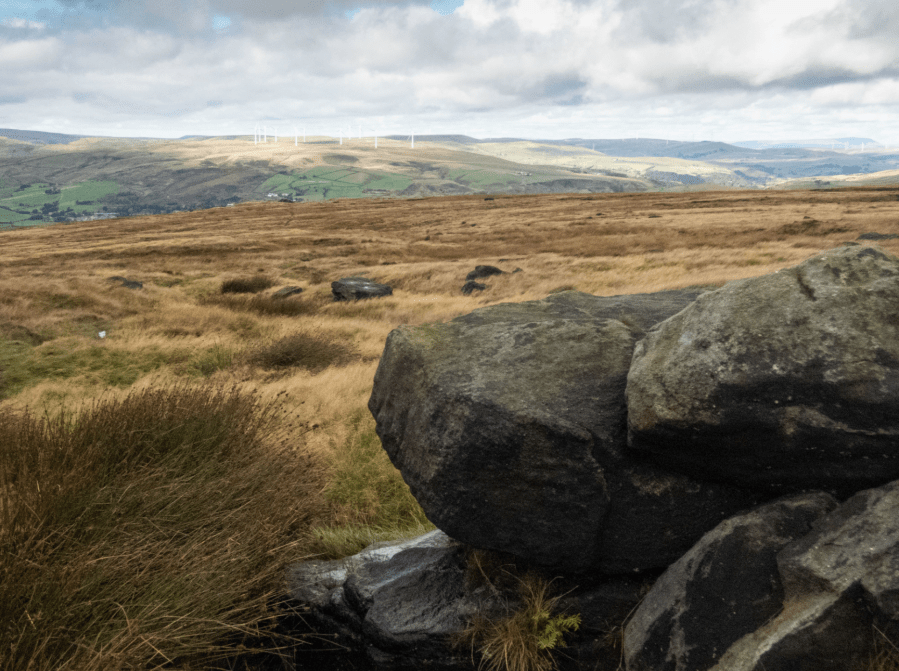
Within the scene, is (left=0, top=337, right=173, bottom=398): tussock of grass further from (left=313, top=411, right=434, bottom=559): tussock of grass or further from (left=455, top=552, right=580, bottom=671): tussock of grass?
(left=455, top=552, right=580, bottom=671): tussock of grass

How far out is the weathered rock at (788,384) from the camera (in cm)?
365

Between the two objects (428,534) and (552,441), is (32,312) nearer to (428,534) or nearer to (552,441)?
(428,534)

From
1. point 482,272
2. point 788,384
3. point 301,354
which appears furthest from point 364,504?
point 482,272

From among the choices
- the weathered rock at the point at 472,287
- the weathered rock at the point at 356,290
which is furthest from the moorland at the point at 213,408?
the weathered rock at the point at 356,290

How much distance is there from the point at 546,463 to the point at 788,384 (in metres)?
1.78

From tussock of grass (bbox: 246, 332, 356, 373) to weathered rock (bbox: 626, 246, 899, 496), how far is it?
14.1 m

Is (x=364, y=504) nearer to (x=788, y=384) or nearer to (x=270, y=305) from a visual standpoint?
(x=788, y=384)

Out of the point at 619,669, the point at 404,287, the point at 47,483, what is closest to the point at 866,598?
the point at 619,669

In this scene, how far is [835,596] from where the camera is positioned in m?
3.21

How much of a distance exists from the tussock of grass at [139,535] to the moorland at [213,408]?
2 cm

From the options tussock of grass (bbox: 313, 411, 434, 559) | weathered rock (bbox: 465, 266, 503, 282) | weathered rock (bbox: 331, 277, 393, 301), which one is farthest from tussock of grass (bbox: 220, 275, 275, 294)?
tussock of grass (bbox: 313, 411, 434, 559)

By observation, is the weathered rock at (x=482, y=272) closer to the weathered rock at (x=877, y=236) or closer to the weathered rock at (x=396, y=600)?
the weathered rock at (x=877, y=236)

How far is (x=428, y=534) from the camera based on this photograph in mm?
6492

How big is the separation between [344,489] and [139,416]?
324 cm
